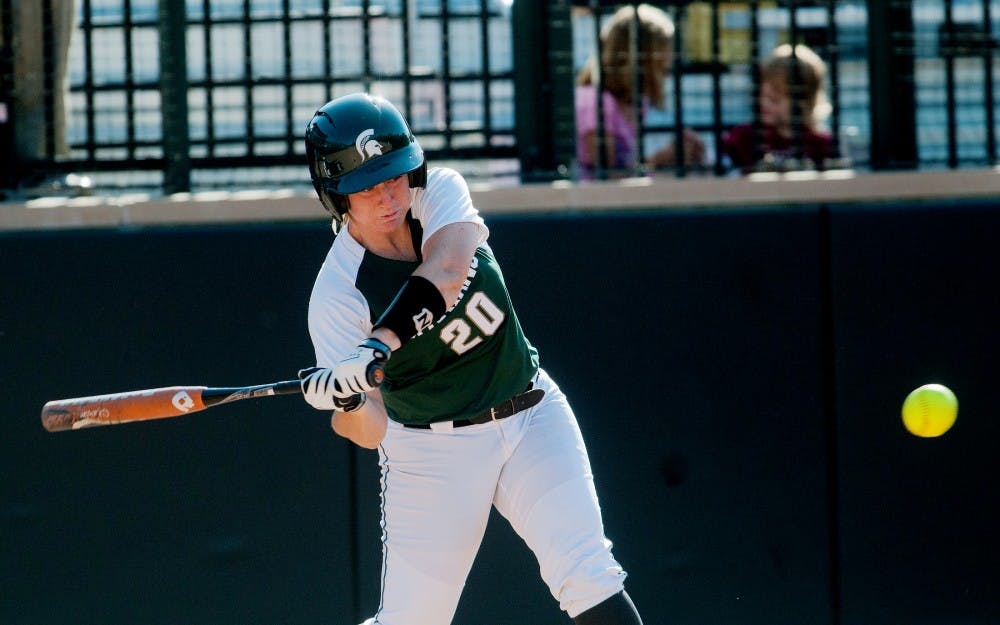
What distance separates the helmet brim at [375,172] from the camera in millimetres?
3422

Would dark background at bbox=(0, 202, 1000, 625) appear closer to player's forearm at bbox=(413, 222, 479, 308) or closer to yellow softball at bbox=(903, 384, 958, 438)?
yellow softball at bbox=(903, 384, 958, 438)

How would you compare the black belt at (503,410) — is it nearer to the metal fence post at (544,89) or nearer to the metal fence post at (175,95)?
the metal fence post at (544,89)

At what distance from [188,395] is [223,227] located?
1284mm

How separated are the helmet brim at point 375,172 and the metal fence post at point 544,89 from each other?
5.15 ft

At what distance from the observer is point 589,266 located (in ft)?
15.7

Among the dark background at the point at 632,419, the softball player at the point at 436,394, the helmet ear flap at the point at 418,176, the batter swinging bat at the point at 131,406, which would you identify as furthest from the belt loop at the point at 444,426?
the dark background at the point at 632,419

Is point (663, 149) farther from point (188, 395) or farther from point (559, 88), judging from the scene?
point (188, 395)

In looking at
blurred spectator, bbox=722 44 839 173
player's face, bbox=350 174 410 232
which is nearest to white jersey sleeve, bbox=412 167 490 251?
player's face, bbox=350 174 410 232

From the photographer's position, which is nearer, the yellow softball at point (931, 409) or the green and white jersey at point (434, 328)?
the green and white jersey at point (434, 328)

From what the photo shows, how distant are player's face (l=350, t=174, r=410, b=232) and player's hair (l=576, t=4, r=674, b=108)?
1.73 metres

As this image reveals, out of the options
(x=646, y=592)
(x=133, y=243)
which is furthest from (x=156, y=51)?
(x=646, y=592)

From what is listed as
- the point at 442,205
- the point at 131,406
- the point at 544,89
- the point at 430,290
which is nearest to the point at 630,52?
the point at 544,89

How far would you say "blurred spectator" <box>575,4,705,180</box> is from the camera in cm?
503

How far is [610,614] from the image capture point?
11.3ft
